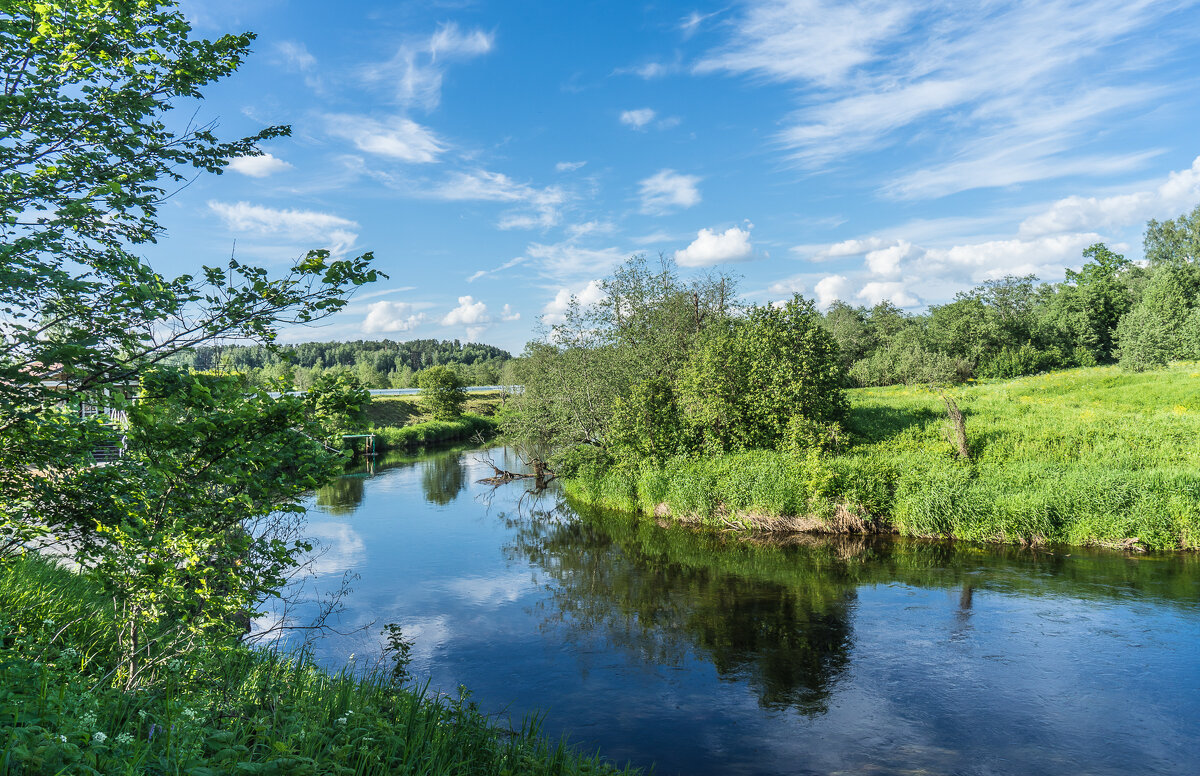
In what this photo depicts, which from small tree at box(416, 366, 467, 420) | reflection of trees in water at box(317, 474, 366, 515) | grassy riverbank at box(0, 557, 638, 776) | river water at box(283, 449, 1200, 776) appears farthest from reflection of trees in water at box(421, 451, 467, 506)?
grassy riverbank at box(0, 557, 638, 776)

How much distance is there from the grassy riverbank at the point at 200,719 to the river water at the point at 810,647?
3239 millimetres

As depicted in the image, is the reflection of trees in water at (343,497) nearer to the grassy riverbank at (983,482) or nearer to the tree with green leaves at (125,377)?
the grassy riverbank at (983,482)

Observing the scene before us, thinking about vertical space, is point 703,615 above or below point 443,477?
below

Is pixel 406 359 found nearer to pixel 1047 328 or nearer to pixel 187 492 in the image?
pixel 1047 328

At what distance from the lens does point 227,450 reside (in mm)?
5828

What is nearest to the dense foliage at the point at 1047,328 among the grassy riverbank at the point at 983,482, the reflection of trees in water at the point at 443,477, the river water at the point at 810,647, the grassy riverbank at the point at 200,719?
the grassy riverbank at the point at 983,482

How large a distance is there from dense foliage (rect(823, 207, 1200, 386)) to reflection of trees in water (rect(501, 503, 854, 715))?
39.4m

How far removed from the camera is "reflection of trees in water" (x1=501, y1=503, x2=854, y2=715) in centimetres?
1255

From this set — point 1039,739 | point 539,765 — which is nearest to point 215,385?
point 539,765

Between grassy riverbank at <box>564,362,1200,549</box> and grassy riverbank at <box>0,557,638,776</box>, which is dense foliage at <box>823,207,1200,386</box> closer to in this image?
grassy riverbank at <box>564,362,1200,549</box>

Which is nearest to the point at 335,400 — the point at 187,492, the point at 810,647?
the point at 187,492

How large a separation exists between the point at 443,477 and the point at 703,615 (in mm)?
26781

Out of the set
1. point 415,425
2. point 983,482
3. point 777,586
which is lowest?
point 777,586

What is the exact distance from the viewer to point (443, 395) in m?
71.4
